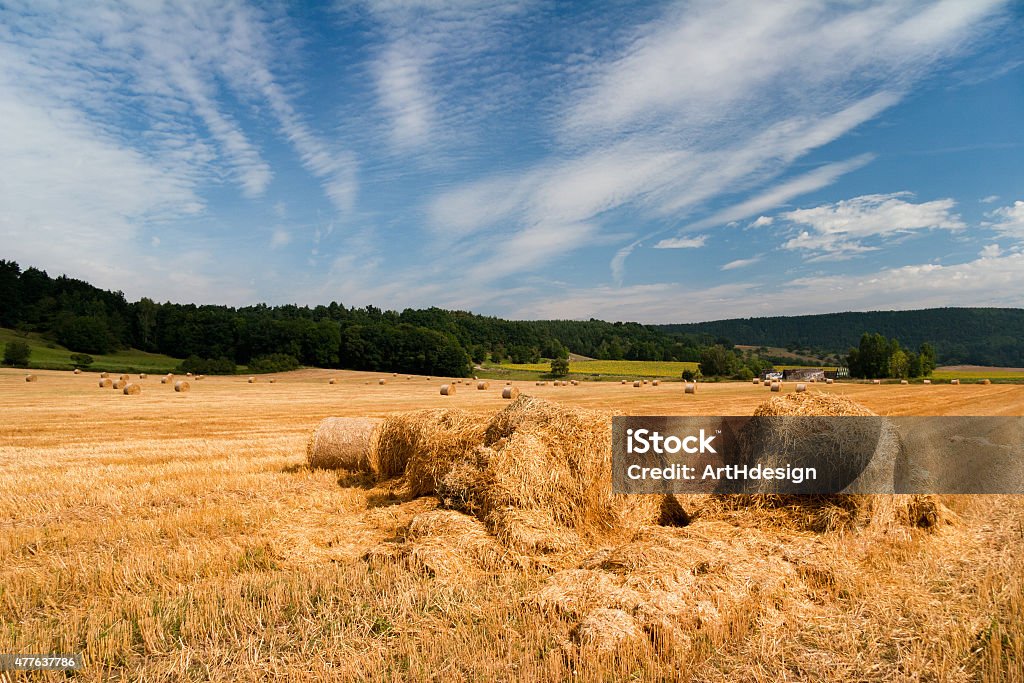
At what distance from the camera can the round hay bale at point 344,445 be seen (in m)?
10.7

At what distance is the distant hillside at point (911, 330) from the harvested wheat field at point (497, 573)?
109195mm

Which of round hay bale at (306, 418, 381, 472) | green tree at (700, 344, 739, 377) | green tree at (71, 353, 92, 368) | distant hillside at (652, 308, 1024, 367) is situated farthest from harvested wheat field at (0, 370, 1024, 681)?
distant hillside at (652, 308, 1024, 367)

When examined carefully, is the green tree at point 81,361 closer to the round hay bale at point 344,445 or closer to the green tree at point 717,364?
the round hay bale at point 344,445

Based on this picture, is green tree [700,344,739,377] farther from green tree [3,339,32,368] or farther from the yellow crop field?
green tree [3,339,32,368]

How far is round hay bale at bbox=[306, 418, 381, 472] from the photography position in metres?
10.7

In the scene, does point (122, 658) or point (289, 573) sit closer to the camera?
point (122, 658)

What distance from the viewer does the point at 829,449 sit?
7539mm

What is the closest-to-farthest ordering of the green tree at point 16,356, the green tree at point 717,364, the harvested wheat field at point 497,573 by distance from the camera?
the harvested wheat field at point 497,573 < the green tree at point 16,356 < the green tree at point 717,364

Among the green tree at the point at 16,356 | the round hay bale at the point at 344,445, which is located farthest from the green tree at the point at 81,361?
Result: the round hay bale at the point at 344,445

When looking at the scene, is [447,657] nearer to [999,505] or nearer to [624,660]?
[624,660]

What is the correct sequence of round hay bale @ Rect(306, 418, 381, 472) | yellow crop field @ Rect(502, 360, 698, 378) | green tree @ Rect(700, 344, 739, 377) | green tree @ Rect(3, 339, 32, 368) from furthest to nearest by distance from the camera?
yellow crop field @ Rect(502, 360, 698, 378) < green tree @ Rect(700, 344, 739, 377) < green tree @ Rect(3, 339, 32, 368) < round hay bale @ Rect(306, 418, 381, 472)

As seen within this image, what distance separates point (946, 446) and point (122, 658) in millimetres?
14686

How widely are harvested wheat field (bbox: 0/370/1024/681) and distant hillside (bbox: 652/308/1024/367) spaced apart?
10920cm

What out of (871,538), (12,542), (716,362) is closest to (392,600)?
(12,542)
